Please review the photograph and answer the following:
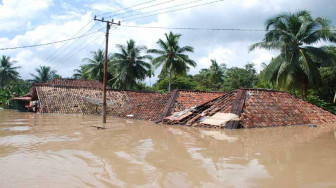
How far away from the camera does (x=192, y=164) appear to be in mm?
6438

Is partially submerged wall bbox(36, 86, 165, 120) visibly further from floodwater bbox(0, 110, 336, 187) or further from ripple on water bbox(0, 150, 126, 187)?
ripple on water bbox(0, 150, 126, 187)

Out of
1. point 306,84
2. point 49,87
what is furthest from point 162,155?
point 49,87

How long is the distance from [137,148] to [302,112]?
1177 centimetres

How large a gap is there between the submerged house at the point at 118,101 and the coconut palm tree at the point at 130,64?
8677mm

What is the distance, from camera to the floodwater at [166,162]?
5.21 metres

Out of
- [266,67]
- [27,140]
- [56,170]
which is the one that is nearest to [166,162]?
[56,170]

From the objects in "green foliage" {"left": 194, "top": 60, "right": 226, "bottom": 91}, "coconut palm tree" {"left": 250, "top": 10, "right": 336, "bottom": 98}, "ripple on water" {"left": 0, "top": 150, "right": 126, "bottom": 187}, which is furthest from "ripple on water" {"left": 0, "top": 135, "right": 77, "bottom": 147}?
"green foliage" {"left": 194, "top": 60, "right": 226, "bottom": 91}

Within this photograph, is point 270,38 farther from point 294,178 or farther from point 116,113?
point 294,178

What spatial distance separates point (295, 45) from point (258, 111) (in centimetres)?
869

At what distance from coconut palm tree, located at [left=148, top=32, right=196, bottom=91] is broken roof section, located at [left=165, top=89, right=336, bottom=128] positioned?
1618 centimetres

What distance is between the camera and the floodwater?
5207 millimetres

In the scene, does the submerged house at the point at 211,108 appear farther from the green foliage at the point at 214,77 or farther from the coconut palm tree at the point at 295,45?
the green foliage at the point at 214,77

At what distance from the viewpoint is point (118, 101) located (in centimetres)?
2405

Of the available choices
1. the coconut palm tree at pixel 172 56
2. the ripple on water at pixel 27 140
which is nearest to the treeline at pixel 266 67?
the coconut palm tree at pixel 172 56
